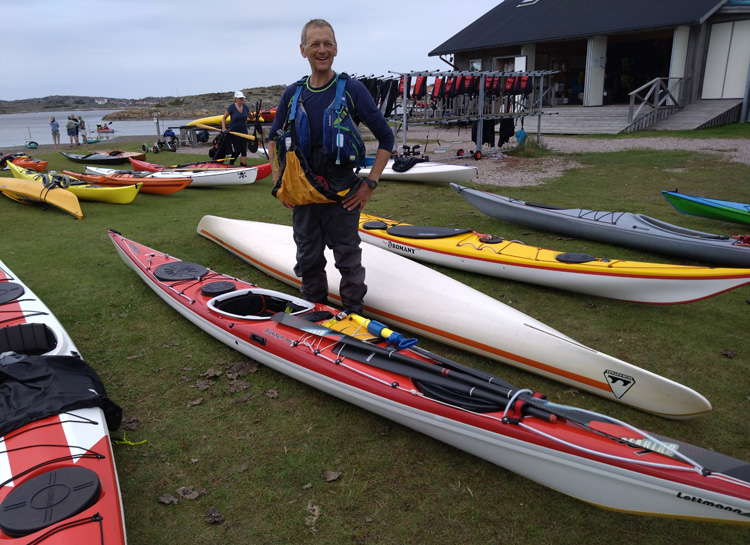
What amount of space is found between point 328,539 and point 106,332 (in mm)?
2794

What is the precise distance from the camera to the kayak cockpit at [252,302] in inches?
147

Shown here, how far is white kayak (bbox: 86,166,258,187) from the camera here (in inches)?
358

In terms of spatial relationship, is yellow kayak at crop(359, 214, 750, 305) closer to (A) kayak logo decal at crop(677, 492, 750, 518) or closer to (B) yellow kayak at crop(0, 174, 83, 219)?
(A) kayak logo decal at crop(677, 492, 750, 518)

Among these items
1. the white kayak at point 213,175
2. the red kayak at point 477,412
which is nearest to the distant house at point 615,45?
the white kayak at point 213,175

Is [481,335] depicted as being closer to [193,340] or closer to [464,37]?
[193,340]

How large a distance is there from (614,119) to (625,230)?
14.5 meters

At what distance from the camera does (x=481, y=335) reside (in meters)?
3.51

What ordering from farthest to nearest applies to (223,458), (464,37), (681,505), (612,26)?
1. (464,37)
2. (612,26)
3. (223,458)
4. (681,505)

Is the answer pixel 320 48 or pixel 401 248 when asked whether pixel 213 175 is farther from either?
pixel 320 48

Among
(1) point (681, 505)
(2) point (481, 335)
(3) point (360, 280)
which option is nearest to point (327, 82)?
(3) point (360, 280)

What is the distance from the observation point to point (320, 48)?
9.62 feet

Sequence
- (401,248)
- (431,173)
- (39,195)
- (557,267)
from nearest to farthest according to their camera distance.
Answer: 1. (557,267)
2. (401,248)
3. (39,195)
4. (431,173)

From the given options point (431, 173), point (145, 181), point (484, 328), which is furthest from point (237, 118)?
point (484, 328)

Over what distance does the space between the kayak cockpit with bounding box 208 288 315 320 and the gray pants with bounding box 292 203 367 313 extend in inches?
8.0
